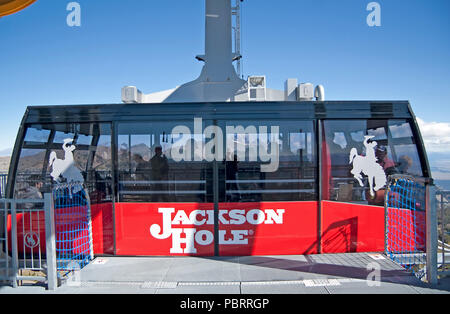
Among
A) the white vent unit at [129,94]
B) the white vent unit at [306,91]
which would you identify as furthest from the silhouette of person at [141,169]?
the white vent unit at [306,91]

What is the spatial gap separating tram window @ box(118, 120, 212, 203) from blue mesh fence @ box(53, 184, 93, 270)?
67 cm

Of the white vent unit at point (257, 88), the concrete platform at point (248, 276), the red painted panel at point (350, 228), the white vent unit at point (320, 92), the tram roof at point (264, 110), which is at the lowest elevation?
the concrete platform at point (248, 276)

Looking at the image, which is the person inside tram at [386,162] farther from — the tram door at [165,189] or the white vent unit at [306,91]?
the tram door at [165,189]

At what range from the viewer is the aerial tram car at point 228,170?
470 centimetres

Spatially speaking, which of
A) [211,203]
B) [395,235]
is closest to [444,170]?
[395,235]

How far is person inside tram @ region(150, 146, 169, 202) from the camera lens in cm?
475

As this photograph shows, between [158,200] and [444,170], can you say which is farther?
[444,170]

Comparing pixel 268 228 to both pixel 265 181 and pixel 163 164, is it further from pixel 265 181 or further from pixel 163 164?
pixel 163 164

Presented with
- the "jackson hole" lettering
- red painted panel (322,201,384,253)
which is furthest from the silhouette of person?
red painted panel (322,201,384,253)

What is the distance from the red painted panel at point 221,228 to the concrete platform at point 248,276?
0.16 m

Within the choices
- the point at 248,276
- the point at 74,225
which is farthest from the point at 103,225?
the point at 248,276

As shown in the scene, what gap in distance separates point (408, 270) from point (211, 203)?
10.0 feet

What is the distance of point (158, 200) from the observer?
15.6 feet
